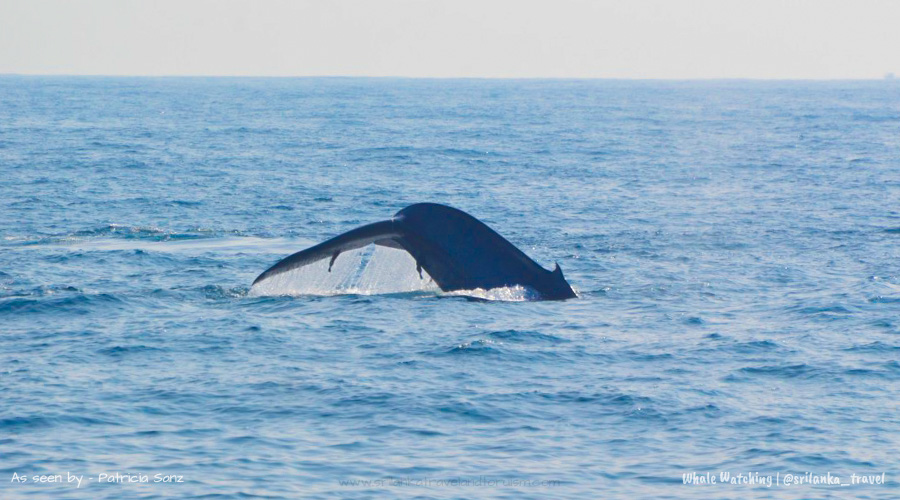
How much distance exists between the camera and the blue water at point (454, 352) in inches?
494

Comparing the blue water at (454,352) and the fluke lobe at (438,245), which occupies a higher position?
the fluke lobe at (438,245)

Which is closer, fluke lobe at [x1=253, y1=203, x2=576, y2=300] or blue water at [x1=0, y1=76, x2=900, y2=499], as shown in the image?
blue water at [x1=0, y1=76, x2=900, y2=499]

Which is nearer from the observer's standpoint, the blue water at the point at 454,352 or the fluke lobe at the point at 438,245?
the blue water at the point at 454,352

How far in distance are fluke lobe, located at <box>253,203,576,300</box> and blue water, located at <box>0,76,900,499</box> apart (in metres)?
1.09

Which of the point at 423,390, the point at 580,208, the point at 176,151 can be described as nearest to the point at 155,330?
the point at 423,390

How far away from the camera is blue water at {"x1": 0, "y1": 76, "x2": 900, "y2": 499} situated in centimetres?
1255

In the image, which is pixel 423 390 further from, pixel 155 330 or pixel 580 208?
pixel 580 208

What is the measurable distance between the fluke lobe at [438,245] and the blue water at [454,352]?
109cm

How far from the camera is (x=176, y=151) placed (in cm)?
5453

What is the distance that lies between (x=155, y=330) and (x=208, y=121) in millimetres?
65974

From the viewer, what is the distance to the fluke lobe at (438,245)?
16406 millimetres

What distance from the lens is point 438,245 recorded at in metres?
16.8

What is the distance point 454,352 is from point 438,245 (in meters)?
1.50

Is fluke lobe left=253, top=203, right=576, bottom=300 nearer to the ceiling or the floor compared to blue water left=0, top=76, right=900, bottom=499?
nearer to the ceiling
